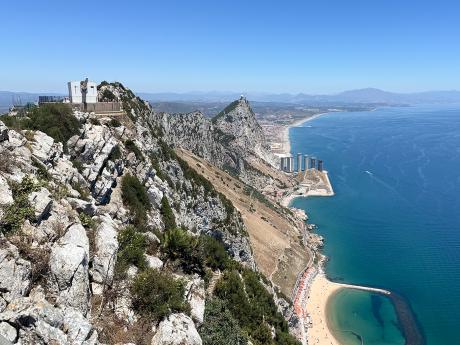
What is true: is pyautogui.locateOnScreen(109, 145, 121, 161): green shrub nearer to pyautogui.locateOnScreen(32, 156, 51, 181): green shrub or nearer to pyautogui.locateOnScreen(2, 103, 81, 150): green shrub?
pyautogui.locateOnScreen(2, 103, 81, 150): green shrub

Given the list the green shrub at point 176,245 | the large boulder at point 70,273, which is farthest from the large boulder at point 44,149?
the large boulder at point 70,273

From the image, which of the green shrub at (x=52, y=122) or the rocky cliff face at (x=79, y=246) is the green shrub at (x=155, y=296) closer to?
the rocky cliff face at (x=79, y=246)

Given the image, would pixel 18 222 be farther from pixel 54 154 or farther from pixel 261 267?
pixel 261 267

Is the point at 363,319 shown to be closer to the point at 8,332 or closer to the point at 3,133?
the point at 3,133

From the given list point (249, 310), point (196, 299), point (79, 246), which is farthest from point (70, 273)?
point (249, 310)

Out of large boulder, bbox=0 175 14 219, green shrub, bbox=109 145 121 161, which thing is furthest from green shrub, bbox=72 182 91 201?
green shrub, bbox=109 145 121 161
